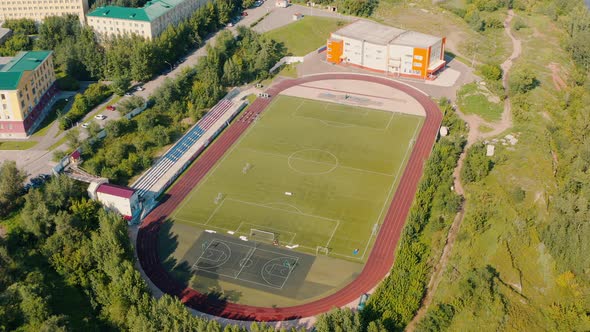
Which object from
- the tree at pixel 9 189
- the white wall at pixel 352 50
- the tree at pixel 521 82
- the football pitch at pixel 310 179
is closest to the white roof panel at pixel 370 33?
the white wall at pixel 352 50

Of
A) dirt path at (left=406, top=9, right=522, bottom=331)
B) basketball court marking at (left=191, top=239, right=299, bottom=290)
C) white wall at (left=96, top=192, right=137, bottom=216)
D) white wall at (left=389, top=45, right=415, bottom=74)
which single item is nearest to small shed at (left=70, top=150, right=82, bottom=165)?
white wall at (left=96, top=192, right=137, bottom=216)

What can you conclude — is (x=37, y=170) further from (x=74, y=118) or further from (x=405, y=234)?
(x=405, y=234)

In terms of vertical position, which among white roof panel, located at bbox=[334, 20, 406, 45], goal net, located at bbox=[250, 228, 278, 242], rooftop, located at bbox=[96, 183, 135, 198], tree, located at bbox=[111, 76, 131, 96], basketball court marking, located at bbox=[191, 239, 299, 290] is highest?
white roof panel, located at bbox=[334, 20, 406, 45]

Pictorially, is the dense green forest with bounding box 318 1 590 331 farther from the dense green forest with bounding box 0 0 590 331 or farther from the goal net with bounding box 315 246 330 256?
the goal net with bounding box 315 246 330 256

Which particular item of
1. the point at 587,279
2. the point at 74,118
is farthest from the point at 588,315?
the point at 74,118

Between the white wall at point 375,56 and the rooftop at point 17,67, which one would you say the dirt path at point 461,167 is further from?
the rooftop at point 17,67

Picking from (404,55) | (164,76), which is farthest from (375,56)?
(164,76)

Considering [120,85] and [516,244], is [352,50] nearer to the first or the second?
[120,85]
